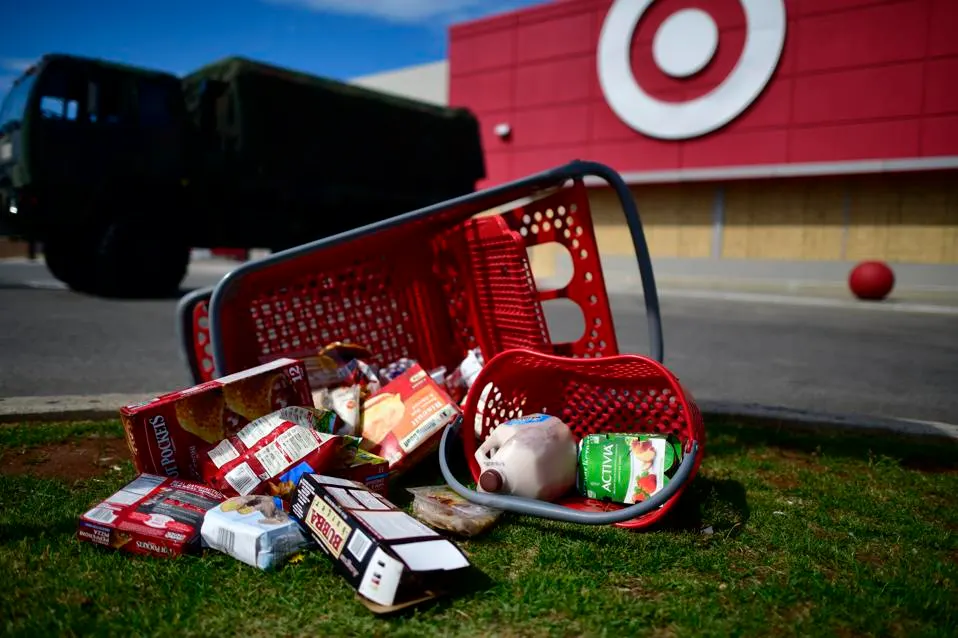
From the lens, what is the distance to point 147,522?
6.17 ft

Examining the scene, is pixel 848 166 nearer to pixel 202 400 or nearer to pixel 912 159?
pixel 912 159

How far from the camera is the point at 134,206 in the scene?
8.34 meters

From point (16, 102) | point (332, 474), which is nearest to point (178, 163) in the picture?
point (16, 102)

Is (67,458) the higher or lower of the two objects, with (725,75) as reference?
lower

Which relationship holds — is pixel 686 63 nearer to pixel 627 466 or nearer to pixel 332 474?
pixel 627 466

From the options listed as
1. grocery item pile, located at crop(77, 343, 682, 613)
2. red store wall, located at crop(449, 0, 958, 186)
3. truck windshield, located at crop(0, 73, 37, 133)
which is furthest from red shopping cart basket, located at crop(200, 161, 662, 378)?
red store wall, located at crop(449, 0, 958, 186)

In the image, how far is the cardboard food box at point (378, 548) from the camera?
5.20 ft

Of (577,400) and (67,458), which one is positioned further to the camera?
(577,400)

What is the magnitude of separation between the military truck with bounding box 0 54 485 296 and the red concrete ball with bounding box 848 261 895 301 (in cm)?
854

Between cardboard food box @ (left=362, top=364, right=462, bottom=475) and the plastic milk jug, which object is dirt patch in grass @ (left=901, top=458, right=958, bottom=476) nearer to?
the plastic milk jug

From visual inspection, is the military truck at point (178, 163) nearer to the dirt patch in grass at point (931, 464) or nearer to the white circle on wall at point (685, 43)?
the dirt patch in grass at point (931, 464)

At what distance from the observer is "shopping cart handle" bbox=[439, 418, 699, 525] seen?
1.96m

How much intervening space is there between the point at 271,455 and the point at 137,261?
23.4 feet

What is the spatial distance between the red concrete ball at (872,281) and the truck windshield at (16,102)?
13263 millimetres
